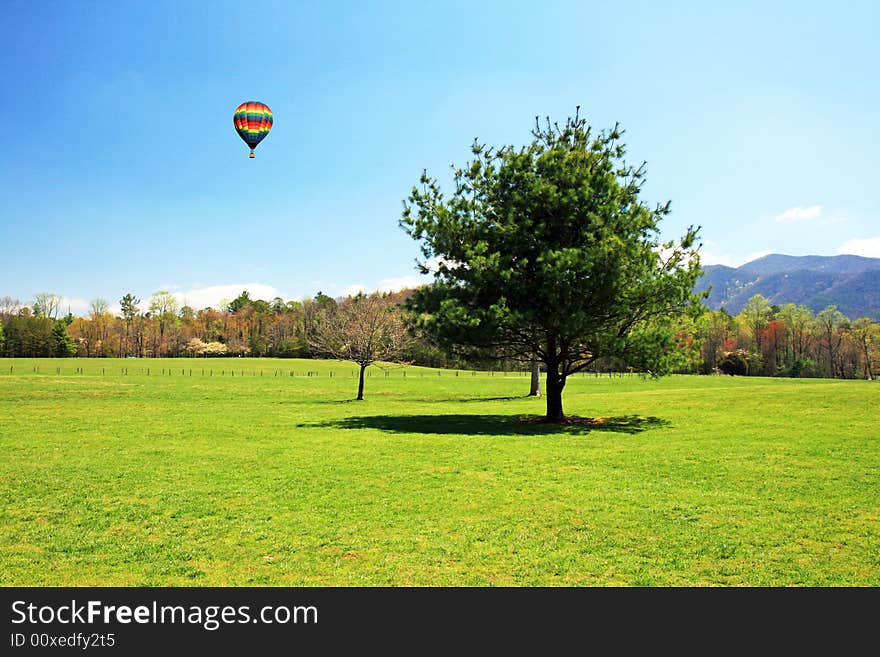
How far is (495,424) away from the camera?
1048 inches

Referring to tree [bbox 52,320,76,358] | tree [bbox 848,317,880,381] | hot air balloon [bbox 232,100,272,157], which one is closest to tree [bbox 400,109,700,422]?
hot air balloon [bbox 232,100,272,157]

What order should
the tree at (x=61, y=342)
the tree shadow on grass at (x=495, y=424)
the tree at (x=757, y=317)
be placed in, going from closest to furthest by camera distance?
the tree shadow on grass at (x=495, y=424)
the tree at (x=757, y=317)
the tree at (x=61, y=342)

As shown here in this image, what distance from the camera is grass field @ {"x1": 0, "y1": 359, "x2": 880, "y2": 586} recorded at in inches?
317

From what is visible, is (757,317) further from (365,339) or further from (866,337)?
(365,339)

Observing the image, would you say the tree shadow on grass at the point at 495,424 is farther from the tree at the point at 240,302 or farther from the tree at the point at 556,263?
the tree at the point at 240,302

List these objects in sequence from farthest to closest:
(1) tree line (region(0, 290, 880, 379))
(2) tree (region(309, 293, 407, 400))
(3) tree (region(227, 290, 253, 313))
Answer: (3) tree (region(227, 290, 253, 313)), (1) tree line (region(0, 290, 880, 379)), (2) tree (region(309, 293, 407, 400))

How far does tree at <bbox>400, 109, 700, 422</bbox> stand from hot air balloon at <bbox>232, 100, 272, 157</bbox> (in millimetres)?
10649

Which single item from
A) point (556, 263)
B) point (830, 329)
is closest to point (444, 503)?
point (556, 263)

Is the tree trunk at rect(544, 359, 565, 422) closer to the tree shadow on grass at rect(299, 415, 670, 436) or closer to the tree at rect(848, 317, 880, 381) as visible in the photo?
the tree shadow on grass at rect(299, 415, 670, 436)

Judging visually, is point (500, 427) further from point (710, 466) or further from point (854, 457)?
point (854, 457)

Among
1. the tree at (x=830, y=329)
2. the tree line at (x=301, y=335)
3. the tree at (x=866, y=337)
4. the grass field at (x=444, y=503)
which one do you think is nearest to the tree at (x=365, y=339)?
the tree line at (x=301, y=335)

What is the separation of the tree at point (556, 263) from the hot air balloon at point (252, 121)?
419 inches

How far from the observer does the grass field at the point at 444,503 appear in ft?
26.4

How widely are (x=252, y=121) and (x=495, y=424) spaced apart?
2023 centimetres
